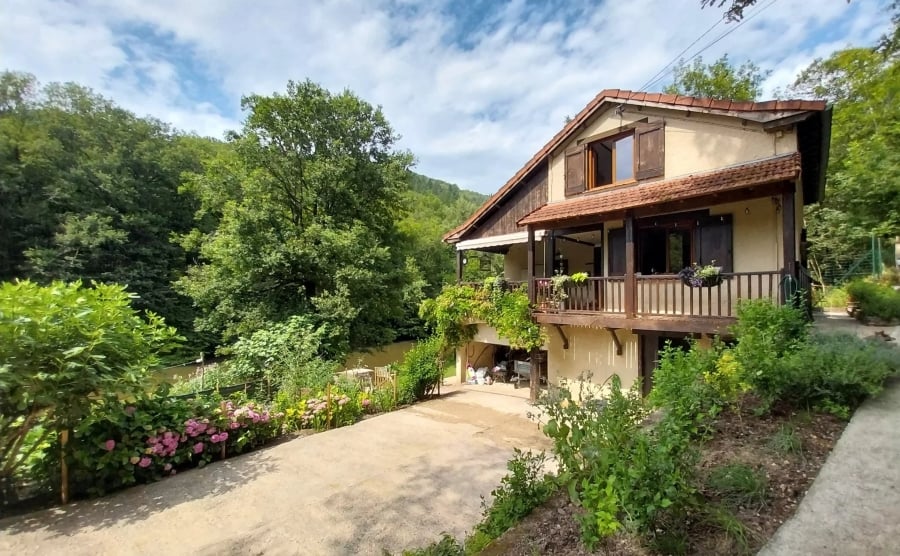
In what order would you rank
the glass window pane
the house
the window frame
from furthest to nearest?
the glass window pane < the window frame < the house

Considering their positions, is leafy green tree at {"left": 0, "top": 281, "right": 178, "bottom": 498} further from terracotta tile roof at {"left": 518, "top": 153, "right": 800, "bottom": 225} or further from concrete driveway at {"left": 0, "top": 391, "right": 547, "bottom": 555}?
terracotta tile roof at {"left": 518, "top": 153, "right": 800, "bottom": 225}

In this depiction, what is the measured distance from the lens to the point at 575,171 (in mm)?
10273

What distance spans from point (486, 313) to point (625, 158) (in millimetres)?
5489

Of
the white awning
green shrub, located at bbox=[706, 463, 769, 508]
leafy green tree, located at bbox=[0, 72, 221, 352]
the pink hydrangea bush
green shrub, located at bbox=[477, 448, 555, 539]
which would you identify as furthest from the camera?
leafy green tree, located at bbox=[0, 72, 221, 352]

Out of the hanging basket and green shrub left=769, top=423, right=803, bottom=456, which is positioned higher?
the hanging basket

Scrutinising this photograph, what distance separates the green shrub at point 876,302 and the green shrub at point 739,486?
877 centimetres

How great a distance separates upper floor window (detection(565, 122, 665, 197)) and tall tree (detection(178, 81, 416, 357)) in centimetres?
879

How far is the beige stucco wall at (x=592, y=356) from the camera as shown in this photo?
9.07 metres

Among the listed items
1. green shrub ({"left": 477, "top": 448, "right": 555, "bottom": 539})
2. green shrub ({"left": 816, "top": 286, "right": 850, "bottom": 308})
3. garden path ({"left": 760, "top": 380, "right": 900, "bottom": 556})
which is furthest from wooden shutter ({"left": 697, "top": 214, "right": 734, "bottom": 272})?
Answer: green shrub ({"left": 816, "top": 286, "right": 850, "bottom": 308})

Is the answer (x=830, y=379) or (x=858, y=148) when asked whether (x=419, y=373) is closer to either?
(x=830, y=379)

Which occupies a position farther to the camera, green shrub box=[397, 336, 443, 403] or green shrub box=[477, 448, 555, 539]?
green shrub box=[397, 336, 443, 403]

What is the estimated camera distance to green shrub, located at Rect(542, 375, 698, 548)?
6.97 feet

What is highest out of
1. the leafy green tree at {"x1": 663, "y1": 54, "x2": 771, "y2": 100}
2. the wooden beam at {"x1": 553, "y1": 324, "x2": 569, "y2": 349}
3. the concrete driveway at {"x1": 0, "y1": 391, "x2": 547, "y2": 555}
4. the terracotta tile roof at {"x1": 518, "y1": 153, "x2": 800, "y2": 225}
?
the leafy green tree at {"x1": 663, "y1": 54, "x2": 771, "y2": 100}

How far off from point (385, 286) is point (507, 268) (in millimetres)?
5674
